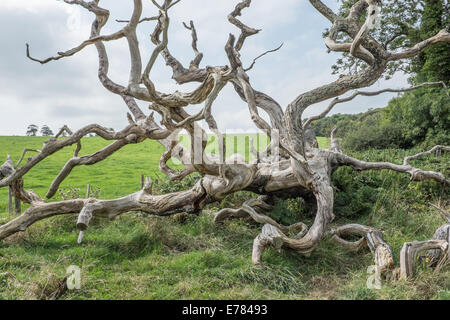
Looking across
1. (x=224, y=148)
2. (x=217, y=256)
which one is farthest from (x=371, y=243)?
(x=224, y=148)

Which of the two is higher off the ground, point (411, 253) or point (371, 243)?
point (411, 253)

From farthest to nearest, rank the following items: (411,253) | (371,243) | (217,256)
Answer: (371,243), (217,256), (411,253)

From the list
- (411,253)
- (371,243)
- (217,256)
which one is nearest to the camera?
(411,253)

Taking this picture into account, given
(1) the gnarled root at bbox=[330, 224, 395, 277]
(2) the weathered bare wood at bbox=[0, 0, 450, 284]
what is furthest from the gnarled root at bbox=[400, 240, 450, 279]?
(1) the gnarled root at bbox=[330, 224, 395, 277]

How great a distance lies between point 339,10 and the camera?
17.3 m

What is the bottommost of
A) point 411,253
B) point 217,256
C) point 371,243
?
point 217,256

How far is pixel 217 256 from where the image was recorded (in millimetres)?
5348

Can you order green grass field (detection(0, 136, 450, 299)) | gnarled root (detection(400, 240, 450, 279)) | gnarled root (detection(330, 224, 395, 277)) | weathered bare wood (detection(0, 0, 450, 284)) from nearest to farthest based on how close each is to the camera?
1. green grass field (detection(0, 136, 450, 299))
2. gnarled root (detection(400, 240, 450, 279))
3. gnarled root (detection(330, 224, 395, 277))
4. weathered bare wood (detection(0, 0, 450, 284))

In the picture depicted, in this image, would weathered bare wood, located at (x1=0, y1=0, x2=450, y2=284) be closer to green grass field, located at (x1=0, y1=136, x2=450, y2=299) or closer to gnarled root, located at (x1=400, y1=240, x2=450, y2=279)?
gnarled root, located at (x1=400, y1=240, x2=450, y2=279)

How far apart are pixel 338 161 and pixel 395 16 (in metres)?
13.6

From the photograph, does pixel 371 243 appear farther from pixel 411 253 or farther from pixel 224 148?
pixel 224 148

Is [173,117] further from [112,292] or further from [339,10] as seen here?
[339,10]

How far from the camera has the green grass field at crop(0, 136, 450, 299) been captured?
439 cm

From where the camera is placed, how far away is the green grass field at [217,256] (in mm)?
4387
